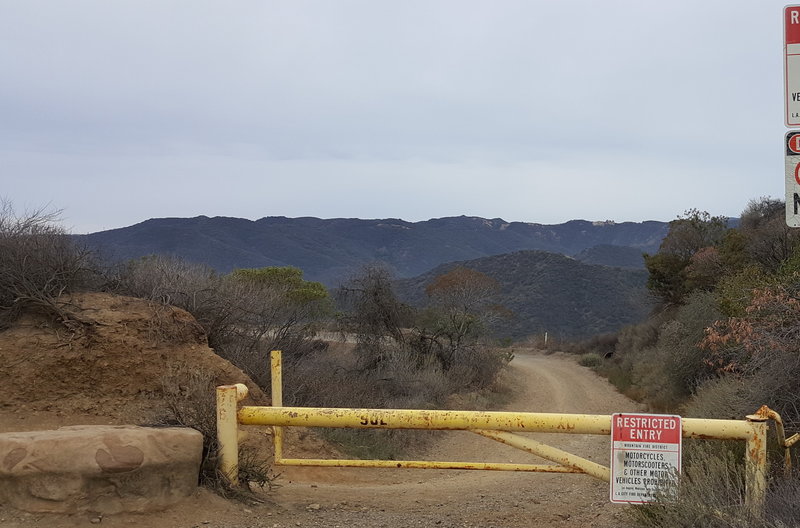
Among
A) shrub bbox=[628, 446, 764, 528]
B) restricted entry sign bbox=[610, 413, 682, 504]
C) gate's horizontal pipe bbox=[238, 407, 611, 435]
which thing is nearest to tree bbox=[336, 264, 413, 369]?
gate's horizontal pipe bbox=[238, 407, 611, 435]

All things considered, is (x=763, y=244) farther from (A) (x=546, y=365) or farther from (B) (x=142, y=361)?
(B) (x=142, y=361)

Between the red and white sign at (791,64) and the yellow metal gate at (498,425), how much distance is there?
214 cm

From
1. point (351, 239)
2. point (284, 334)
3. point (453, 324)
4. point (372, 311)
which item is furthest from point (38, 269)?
point (351, 239)

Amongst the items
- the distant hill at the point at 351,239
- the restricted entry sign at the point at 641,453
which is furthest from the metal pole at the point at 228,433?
the distant hill at the point at 351,239

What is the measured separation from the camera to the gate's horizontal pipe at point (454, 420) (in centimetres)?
476

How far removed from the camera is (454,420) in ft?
15.9

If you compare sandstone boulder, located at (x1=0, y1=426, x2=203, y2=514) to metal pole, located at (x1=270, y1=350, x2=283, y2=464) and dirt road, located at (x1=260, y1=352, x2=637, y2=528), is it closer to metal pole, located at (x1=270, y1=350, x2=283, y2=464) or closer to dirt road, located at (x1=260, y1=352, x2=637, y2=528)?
dirt road, located at (x1=260, y1=352, x2=637, y2=528)

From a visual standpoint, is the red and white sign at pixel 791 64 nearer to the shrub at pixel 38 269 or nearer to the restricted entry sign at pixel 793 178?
the restricted entry sign at pixel 793 178

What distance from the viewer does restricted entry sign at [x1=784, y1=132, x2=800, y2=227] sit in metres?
4.81

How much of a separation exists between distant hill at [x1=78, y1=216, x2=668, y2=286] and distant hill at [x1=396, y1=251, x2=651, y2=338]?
706 inches

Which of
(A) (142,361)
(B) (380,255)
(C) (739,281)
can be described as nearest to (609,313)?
(C) (739,281)

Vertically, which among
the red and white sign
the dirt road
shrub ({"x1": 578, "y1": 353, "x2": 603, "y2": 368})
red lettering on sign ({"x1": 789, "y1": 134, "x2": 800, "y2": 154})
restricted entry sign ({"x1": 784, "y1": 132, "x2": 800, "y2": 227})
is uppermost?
the red and white sign

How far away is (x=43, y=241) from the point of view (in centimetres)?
1110

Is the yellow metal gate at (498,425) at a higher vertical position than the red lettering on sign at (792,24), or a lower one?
lower
